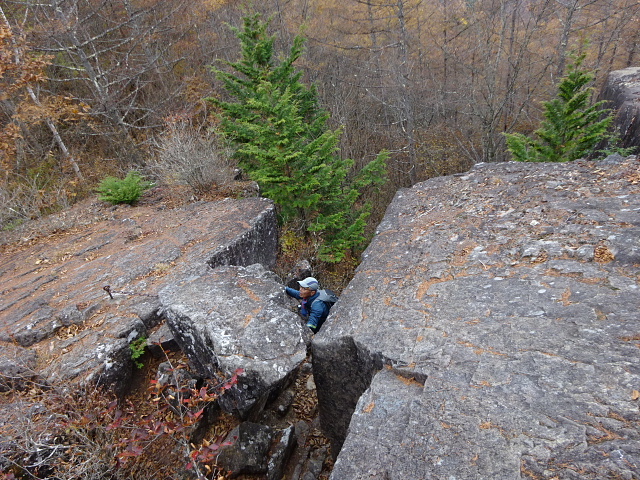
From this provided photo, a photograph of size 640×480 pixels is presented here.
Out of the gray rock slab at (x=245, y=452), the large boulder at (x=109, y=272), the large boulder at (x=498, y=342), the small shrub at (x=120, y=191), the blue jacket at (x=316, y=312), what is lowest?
the gray rock slab at (x=245, y=452)

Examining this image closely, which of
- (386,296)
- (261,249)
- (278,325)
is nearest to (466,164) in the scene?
(261,249)

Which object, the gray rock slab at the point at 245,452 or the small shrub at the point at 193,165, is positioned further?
the small shrub at the point at 193,165

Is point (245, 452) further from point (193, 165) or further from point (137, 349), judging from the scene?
point (193, 165)

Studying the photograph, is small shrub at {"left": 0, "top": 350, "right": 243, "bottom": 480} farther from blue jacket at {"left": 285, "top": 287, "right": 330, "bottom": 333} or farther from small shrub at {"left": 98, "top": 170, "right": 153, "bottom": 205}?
small shrub at {"left": 98, "top": 170, "right": 153, "bottom": 205}

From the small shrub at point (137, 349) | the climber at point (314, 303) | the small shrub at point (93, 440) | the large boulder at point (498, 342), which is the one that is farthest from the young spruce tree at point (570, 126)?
the small shrub at point (93, 440)

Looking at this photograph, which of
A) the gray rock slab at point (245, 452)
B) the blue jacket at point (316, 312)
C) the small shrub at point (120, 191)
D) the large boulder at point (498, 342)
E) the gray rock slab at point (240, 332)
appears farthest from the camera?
the small shrub at point (120, 191)

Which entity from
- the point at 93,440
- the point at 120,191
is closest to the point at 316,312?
the point at 93,440

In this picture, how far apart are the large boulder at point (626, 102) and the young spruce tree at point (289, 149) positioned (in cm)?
531

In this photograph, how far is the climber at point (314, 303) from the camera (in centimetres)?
447

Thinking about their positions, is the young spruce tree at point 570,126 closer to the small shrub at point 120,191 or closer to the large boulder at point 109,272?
the large boulder at point 109,272

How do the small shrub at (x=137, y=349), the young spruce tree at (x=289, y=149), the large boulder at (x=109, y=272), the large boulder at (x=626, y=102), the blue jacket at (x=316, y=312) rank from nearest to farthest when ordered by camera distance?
the large boulder at (x=109, y=272) → the small shrub at (x=137, y=349) → the blue jacket at (x=316, y=312) → the young spruce tree at (x=289, y=149) → the large boulder at (x=626, y=102)

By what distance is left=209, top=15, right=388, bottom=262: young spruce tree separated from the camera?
22.0 feet

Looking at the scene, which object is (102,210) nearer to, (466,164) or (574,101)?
(574,101)

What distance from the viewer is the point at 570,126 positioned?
24.5 ft
